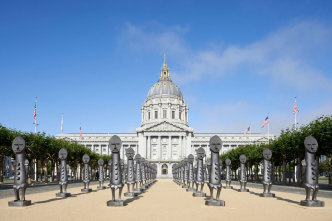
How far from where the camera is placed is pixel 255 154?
7888 cm

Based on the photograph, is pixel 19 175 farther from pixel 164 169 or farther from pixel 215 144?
pixel 164 169

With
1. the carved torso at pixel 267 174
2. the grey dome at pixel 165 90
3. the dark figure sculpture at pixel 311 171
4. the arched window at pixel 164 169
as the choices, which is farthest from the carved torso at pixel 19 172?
the grey dome at pixel 165 90

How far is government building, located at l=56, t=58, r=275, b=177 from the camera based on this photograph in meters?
164

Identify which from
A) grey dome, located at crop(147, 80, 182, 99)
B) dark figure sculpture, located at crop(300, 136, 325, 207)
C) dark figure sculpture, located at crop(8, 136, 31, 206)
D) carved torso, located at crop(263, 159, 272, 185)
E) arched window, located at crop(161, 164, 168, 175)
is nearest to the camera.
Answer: dark figure sculpture, located at crop(8, 136, 31, 206)

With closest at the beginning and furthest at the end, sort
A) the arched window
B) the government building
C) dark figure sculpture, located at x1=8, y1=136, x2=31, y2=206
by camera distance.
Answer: dark figure sculpture, located at x1=8, y1=136, x2=31, y2=206 < the arched window < the government building

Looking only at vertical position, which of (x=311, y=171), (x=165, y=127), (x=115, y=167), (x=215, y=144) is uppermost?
(x=165, y=127)

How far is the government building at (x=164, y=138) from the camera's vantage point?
163625mm

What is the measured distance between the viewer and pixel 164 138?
544ft

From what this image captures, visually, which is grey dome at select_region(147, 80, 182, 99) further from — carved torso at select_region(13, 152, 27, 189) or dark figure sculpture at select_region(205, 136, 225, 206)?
carved torso at select_region(13, 152, 27, 189)

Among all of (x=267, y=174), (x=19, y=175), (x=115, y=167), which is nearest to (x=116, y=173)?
(x=115, y=167)

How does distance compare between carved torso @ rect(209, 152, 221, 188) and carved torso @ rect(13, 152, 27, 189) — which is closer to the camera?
carved torso @ rect(13, 152, 27, 189)

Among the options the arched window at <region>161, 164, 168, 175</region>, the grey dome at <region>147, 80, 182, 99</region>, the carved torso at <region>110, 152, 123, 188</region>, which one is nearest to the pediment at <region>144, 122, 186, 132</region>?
the arched window at <region>161, 164, 168, 175</region>

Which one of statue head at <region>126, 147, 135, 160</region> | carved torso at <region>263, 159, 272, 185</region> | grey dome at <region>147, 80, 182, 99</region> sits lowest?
carved torso at <region>263, 159, 272, 185</region>

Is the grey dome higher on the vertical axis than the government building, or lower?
higher
